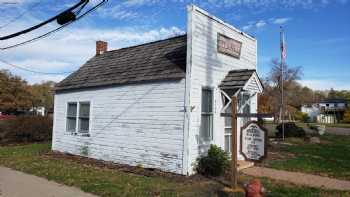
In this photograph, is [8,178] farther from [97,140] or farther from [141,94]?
[141,94]

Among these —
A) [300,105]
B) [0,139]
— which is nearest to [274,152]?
[0,139]

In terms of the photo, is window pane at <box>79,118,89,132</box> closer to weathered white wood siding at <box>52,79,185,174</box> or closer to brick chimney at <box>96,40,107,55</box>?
weathered white wood siding at <box>52,79,185,174</box>

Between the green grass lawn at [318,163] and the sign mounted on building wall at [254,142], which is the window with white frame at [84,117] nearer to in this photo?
the green grass lawn at [318,163]

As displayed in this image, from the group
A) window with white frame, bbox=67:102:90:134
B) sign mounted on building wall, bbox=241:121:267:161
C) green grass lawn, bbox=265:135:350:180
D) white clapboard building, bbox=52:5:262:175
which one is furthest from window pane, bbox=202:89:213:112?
window with white frame, bbox=67:102:90:134

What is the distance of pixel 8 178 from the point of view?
31.7ft

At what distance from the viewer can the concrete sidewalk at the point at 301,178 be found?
29.8 ft

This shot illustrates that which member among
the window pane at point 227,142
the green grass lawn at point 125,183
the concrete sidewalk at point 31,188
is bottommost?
the concrete sidewalk at point 31,188

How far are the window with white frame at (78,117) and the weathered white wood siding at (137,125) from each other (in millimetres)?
323

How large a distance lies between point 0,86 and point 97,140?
4381 cm

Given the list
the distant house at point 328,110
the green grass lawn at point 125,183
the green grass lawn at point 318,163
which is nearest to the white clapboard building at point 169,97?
the green grass lawn at point 125,183

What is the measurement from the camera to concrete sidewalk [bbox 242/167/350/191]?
907 cm

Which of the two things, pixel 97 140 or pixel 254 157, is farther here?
pixel 97 140

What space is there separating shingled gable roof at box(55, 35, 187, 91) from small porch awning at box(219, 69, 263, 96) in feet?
5.87

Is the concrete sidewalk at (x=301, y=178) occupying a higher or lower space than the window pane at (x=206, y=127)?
lower
